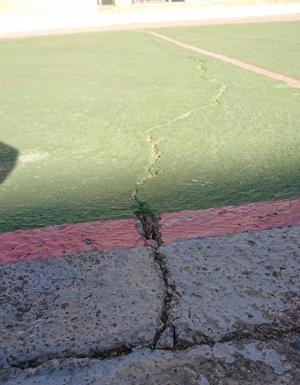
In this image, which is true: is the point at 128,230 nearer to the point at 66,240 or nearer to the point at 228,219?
the point at 66,240

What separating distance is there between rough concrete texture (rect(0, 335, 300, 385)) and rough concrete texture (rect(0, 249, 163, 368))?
39 mm

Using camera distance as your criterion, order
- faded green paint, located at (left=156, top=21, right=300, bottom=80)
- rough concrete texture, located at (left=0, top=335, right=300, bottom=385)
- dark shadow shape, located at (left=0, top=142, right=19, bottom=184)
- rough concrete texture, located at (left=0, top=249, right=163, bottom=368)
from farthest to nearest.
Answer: faded green paint, located at (left=156, top=21, right=300, bottom=80) < dark shadow shape, located at (left=0, top=142, right=19, bottom=184) < rough concrete texture, located at (left=0, top=249, right=163, bottom=368) < rough concrete texture, located at (left=0, top=335, right=300, bottom=385)

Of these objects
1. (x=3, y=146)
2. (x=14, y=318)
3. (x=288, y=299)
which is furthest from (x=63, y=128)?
(x=288, y=299)

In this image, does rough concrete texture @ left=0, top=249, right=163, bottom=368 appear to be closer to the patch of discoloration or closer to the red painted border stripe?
the red painted border stripe

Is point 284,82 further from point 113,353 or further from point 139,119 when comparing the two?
point 113,353

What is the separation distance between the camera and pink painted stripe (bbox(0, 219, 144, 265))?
1.41 m

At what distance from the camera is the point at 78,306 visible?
1.14 metres

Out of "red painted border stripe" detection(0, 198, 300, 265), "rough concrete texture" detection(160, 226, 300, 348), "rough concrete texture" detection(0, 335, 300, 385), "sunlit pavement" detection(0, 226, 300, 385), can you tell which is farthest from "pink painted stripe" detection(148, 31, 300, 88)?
"rough concrete texture" detection(0, 335, 300, 385)

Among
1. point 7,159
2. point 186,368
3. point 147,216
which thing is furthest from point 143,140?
point 186,368

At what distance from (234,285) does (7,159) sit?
4.97 ft

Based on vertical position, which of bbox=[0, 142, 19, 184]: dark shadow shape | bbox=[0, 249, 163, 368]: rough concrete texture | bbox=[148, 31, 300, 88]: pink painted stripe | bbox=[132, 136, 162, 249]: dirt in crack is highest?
bbox=[0, 142, 19, 184]: dark shadow shape

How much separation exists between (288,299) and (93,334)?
1.68ft

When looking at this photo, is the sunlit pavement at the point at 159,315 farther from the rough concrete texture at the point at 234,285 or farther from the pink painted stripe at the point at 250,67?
the pink painted stripe at the point at 250,67

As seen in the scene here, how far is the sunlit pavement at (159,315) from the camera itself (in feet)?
3.08
